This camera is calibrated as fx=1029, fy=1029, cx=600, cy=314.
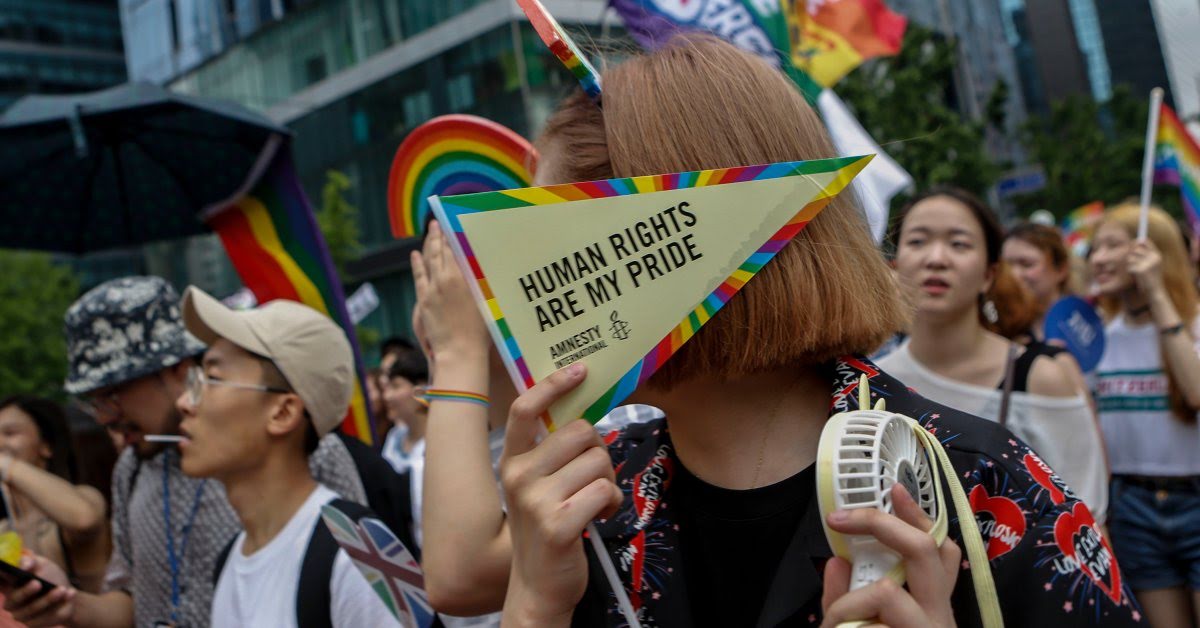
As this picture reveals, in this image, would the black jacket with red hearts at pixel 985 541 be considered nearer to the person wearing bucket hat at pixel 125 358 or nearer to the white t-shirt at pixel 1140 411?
the person wearing bucket hat at pixel 125 358

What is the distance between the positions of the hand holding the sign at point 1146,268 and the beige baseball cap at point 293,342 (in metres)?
3.24

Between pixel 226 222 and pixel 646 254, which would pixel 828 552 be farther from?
pixel 226 222

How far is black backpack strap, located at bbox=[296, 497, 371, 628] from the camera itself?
2391 mm

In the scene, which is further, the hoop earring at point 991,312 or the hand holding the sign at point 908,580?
the hoop earring at point 991,312

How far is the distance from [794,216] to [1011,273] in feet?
10.6

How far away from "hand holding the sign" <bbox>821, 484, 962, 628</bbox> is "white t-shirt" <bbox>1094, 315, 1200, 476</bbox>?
11.8 feet

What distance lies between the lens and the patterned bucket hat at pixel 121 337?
3469 millimetres

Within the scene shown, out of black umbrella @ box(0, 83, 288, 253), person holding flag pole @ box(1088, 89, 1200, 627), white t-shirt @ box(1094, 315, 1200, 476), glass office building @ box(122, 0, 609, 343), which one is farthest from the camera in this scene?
glass office building @ box(122, 0, 609, 343)

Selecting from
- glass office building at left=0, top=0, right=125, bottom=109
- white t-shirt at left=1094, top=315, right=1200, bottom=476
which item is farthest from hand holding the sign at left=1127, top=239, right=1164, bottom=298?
glass office building at left=0, top=0, right=125, bottom=109

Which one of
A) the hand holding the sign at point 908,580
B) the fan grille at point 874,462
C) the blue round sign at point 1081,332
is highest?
the fan grille at point 874,462

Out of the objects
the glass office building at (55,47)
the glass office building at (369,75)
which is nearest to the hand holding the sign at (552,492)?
the glass office building at (369,75)

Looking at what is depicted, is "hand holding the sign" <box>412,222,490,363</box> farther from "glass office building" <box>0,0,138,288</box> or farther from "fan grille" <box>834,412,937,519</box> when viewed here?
"glass office building" <box>0,0,138,288</box>

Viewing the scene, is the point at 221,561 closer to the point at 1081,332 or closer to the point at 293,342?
the point at 293,342

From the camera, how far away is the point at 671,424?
164cm
